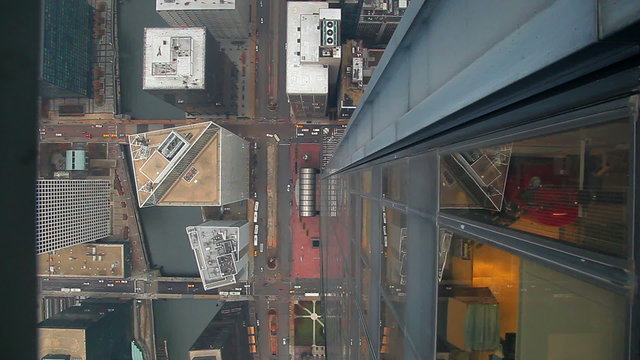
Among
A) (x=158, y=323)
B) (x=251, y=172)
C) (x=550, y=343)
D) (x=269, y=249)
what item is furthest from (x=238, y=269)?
(x=550, y=343)

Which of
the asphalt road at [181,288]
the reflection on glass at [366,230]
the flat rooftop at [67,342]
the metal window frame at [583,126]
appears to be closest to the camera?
the metal window frame at [583,126]

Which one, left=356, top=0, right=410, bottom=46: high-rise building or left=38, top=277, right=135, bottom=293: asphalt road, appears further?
left=38, top=277, right=135, bottom=293: asphalt road

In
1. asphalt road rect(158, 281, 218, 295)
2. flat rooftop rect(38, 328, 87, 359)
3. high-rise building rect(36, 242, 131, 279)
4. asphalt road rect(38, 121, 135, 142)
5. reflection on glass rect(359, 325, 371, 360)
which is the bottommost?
flat rooftop rect(38, 328, 87, 359)

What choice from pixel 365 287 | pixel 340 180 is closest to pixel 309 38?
pixel 340 180

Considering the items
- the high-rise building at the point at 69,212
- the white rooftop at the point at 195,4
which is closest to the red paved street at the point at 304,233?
the white rooftop at the point at 195,4

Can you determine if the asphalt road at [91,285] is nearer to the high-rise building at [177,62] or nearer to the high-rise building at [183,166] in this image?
the high-rise building at [183,166]

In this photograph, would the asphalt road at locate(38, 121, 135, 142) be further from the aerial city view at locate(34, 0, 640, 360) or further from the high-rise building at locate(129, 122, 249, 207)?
the high-rise building at locate(129, 122, 249, 207)

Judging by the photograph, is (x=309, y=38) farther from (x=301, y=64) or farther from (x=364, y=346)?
(x=364, y=346)

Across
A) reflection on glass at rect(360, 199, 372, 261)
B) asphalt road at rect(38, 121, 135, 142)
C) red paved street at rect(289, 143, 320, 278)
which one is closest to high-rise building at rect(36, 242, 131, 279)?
asphalt road at rect(38, 121, 135, 142)
